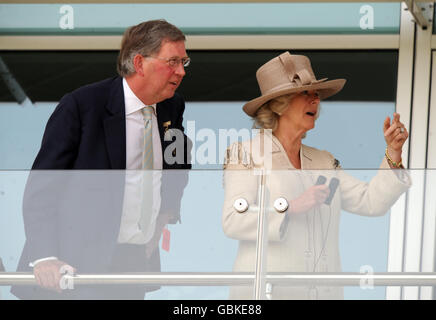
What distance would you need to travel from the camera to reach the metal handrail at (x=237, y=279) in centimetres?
242

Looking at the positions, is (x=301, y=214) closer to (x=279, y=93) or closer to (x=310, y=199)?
(x=310, y=199)

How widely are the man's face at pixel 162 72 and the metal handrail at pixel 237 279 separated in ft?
2.30

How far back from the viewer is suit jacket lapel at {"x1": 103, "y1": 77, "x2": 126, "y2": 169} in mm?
2756

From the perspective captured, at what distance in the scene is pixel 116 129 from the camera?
2818mm

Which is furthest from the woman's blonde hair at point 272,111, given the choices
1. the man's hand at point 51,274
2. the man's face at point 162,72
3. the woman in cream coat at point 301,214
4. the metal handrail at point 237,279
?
the man's hand at point 51,274

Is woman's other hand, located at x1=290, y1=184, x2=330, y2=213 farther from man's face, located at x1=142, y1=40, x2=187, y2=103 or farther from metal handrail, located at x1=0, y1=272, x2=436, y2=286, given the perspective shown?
man's face, located at x1=142, y1=40, x2=187, y2=103

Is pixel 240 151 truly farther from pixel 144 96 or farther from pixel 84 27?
pixel 84 27

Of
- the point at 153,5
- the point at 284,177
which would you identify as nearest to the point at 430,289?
the point at 284,177

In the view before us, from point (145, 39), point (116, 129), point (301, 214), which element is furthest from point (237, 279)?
point (145, 39)

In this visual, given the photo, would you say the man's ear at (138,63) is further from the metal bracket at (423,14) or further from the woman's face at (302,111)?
the metal bracket at (423,14)

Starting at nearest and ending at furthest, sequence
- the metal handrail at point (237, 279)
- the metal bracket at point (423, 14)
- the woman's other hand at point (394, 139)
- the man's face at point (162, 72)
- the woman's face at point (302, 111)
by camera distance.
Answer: the metal handrail at point (237, 279) < the woman's other hand at point (394, 139) < the man's face at point (162, 72) < the woman's face at point (302, 111) < the metal bracket at point (423, 14)

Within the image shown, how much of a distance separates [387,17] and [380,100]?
1.40 feet

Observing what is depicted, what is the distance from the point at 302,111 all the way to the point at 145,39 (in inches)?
23.7

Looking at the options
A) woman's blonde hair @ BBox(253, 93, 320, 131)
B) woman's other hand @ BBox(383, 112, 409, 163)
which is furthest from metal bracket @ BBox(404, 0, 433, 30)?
woman's other hand @ BBox(383, 112, 409, 163)
